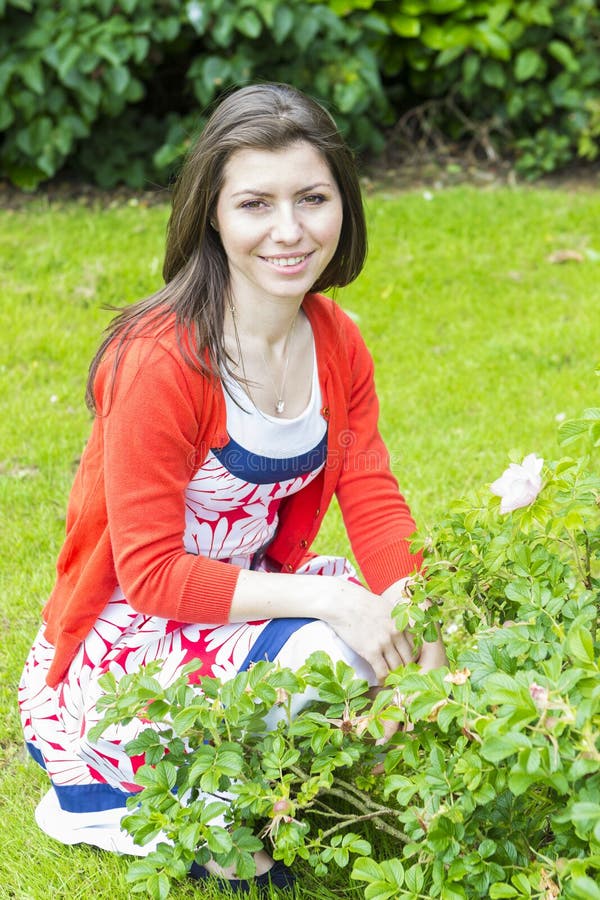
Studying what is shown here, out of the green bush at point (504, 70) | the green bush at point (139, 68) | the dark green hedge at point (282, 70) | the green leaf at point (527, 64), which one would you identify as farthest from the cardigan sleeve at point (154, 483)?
the green leaf at point (527, 64)

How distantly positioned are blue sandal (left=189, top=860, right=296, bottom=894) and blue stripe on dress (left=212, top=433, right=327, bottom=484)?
0.67 meters

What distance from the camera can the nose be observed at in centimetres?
198

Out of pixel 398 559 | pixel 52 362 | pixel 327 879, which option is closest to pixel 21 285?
pixel 52 362

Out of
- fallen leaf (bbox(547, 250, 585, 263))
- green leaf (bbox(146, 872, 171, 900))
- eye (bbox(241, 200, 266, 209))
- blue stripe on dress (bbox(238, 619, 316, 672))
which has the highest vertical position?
eye (bbox(241, 200, 266, 209))

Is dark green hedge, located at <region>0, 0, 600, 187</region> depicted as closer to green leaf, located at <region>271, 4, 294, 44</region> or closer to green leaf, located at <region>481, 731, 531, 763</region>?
green leaf, located at <region>271, 4, 294, 44</region>

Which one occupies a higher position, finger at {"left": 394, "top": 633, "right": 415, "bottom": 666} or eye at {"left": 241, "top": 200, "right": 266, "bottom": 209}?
eye at {"left": 241, "top": 200, "right": 266, "bottom": 209}

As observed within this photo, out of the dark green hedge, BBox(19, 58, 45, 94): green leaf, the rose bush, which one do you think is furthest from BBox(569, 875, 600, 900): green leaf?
BBox(19, 58, 45, 94): green leaf

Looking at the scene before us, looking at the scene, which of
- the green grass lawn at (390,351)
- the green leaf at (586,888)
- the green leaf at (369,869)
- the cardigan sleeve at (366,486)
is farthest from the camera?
the green grass lawn at (390,351)

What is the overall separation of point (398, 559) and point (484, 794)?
0.81 meters

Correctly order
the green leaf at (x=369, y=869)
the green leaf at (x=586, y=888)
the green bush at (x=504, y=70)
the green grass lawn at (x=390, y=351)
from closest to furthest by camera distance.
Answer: the green leaf at (x=586, y=888)
the green leaf at (x=369, y=869)
the green grass lawn at (x=390, y=351)
the green bush at (x=504, y=70)

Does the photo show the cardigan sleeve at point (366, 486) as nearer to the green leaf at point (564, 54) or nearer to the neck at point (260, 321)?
the neck at point (260, 321)

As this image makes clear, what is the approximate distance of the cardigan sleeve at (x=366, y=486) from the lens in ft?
7.45

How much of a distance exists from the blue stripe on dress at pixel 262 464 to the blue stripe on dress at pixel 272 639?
0.87 feet

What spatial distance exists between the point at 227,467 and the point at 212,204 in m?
0.46
